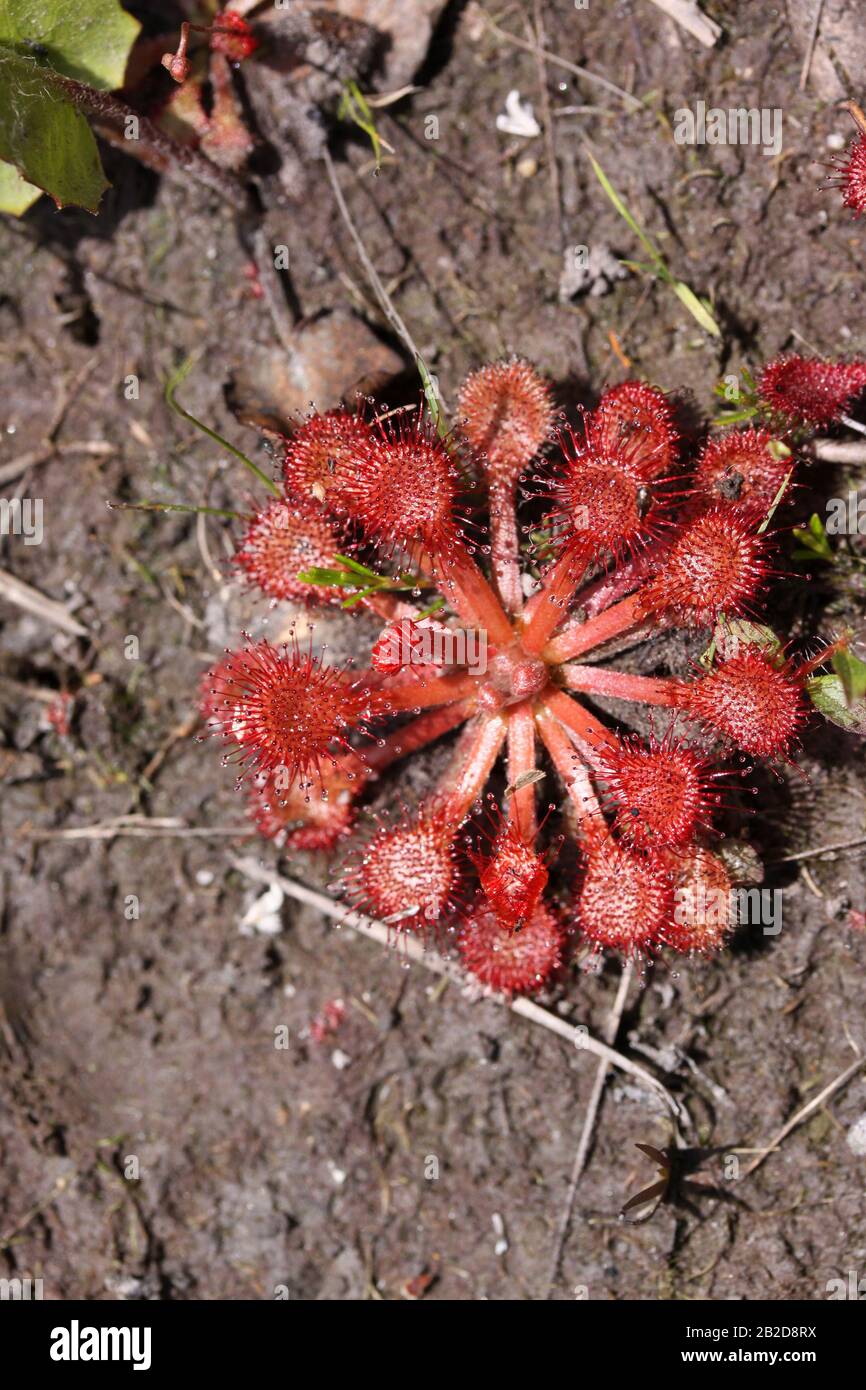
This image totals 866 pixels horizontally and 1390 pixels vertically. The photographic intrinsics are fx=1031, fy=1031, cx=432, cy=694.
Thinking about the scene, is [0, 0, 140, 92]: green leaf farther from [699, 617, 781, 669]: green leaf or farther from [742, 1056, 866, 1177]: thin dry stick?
[742, 1056, 866, 1177]: thin dry stick

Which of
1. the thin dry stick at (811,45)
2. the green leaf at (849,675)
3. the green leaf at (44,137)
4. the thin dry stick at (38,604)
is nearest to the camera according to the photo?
the green leaf at (849,675)

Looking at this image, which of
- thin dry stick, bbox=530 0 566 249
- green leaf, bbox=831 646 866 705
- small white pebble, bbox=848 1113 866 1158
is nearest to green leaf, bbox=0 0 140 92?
thin dry stick, bbox=530 0 566 249

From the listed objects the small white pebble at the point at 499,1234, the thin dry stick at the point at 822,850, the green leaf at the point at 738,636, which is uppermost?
the green leaf at the point at 738,636

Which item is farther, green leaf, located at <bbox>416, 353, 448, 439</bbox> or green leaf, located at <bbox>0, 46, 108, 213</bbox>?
green leaf, located at <bbox>416, 353, 448, 439</bbox>

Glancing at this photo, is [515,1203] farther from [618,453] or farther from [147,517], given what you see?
[147,517]

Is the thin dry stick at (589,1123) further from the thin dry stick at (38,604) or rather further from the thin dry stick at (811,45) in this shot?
the thin dry stick at (811,45)

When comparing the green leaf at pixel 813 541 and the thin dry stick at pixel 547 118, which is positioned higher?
the thin dry stick at pixel 547 118

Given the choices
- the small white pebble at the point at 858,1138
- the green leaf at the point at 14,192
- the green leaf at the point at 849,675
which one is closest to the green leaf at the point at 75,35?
the green leaf at the point at 14,192
